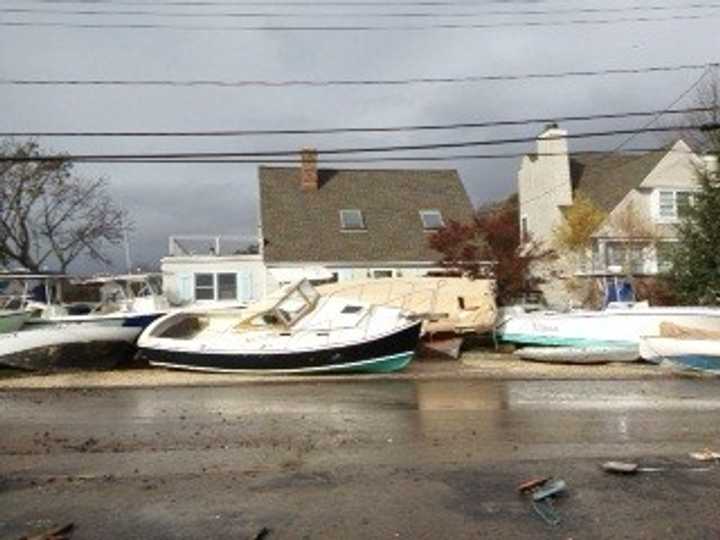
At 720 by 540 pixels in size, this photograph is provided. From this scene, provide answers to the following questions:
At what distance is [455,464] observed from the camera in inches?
415

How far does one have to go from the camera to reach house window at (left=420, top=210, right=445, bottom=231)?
40562mm

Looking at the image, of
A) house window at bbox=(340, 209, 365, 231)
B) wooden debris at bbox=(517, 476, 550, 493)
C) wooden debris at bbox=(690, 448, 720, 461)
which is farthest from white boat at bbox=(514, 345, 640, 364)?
house window at bbox=(340, 209, 365, 231)

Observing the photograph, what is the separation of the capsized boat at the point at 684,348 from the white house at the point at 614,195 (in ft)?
40.0

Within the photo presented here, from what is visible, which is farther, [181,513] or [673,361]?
[673,361]

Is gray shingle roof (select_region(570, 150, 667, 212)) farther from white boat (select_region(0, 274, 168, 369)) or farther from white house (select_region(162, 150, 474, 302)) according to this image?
white boat (select_region(0, 274, 168, 369))

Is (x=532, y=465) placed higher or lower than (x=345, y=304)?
lower

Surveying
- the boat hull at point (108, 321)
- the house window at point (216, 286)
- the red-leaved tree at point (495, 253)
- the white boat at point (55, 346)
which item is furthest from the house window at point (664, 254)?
the white boat at point (55, 346)

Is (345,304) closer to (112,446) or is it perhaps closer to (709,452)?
(112,446)

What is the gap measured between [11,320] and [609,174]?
29.5 meters

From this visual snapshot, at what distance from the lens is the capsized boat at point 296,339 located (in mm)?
20875

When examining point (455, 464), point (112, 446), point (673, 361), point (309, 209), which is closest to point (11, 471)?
point (112, 446)

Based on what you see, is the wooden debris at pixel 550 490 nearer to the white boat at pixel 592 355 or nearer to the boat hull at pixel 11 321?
the white boat at pixel 592 355

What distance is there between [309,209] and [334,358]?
68.0ft

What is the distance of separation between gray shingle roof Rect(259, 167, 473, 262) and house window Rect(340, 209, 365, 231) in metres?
0.23
